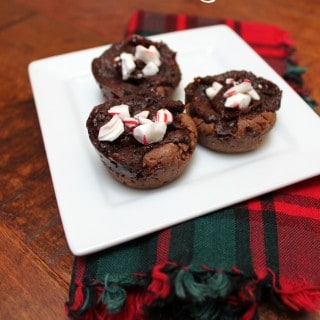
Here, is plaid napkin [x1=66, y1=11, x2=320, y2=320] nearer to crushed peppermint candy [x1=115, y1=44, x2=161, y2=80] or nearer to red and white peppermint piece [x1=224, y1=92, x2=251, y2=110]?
red and white peppermint piece [x1=224, y1=92, x2=251, y2=110]

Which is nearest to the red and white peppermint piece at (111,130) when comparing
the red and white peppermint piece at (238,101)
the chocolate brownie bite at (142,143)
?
the chocolate brownie bite at (142,143)

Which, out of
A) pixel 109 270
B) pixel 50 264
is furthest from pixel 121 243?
pixel 50 264

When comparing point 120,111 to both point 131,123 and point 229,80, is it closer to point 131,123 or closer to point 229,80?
point 131,123

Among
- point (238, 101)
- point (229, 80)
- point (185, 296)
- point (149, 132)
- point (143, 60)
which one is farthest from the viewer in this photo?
point (143, 60)

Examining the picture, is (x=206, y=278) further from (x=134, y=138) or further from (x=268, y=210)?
→ (x=134, y=138)

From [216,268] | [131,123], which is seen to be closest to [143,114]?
[131,123]
